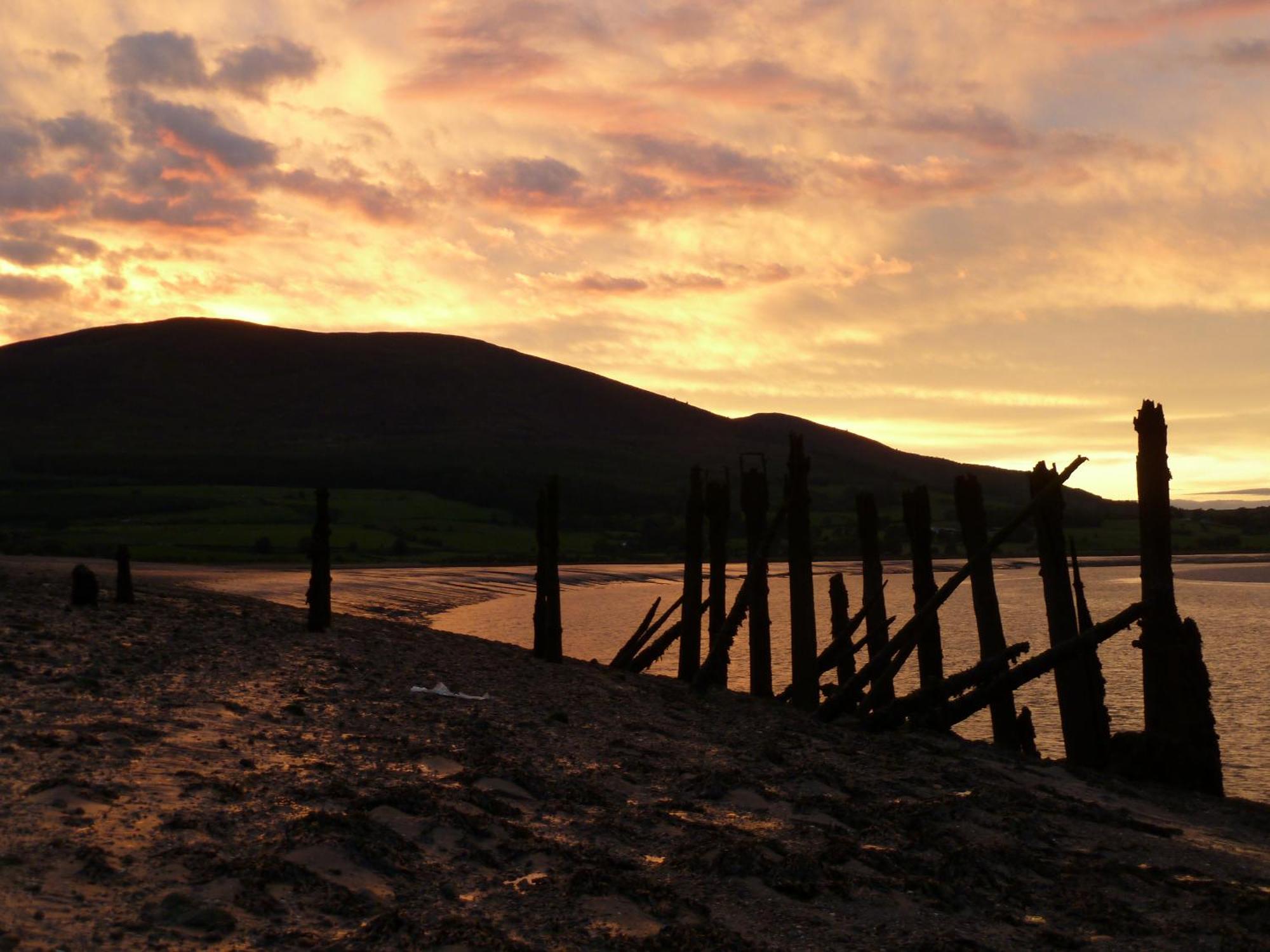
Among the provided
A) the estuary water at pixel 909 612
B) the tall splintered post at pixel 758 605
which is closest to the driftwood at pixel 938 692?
the estuary water at pixel 909 612

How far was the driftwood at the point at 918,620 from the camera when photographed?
1755cm

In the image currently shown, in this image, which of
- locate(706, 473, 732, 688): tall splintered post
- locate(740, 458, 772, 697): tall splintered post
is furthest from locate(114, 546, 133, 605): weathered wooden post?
locate(740, 458, 772, 697): tall splintered post

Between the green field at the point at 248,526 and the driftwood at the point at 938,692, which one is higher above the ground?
the green field at the point at 248,526

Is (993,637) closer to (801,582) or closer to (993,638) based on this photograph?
(993,638)

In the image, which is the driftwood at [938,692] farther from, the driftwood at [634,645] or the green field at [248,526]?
the green field at [248,526]

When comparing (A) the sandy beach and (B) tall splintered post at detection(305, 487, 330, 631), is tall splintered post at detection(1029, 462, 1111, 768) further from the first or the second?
(B) tall splintered post at detection(305, 487, 330, 631)

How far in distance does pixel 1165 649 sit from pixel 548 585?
40.5ft

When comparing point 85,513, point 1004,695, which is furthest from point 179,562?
point 1004,695

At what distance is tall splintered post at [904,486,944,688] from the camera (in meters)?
22.7

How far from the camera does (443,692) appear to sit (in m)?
16.8

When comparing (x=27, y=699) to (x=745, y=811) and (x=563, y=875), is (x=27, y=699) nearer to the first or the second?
(x=563, y=875)

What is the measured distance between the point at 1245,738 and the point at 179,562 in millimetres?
66633

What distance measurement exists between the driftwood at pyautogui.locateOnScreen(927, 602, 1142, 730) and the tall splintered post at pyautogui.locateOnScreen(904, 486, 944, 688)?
15.9 ft

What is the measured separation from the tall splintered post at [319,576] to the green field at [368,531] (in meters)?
52.4
